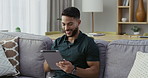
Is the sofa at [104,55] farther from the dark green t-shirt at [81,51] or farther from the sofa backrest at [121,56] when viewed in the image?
the dark green t-shirt at [81,51]

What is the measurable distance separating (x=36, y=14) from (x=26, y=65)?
7.54ft

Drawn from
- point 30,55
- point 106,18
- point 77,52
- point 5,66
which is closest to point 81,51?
point 77,52

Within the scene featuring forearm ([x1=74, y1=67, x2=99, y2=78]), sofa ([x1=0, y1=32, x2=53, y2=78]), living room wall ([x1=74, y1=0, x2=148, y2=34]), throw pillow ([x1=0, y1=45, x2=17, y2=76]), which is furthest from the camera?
living room wall ([x1=74, y1=0, x2=148, y2=34])

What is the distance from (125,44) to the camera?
2.29 meters

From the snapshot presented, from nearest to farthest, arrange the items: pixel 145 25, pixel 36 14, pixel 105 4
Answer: pixel 36 14, pixel 145 25, pixel 105 4

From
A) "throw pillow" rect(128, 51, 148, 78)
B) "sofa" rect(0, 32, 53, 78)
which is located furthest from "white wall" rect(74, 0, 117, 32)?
"throw pillow" rect(128, 51, 148, 78)

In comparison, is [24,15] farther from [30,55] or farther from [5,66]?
[5,66]

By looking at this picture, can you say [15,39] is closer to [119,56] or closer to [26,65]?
[26,65]

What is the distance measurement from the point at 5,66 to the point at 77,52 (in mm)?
768

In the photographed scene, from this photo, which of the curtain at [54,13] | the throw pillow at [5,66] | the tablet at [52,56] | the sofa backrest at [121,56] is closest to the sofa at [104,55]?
the sofa backrest at [121,56]

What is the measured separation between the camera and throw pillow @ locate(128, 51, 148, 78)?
78.0 inches

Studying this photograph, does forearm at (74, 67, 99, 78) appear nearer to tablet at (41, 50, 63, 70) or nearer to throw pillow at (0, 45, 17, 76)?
tablet at (41, 50, 63, 70)

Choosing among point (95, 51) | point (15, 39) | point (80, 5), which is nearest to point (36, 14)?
point (80, 5)

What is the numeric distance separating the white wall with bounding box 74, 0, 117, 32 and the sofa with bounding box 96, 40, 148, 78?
12.7 feet
